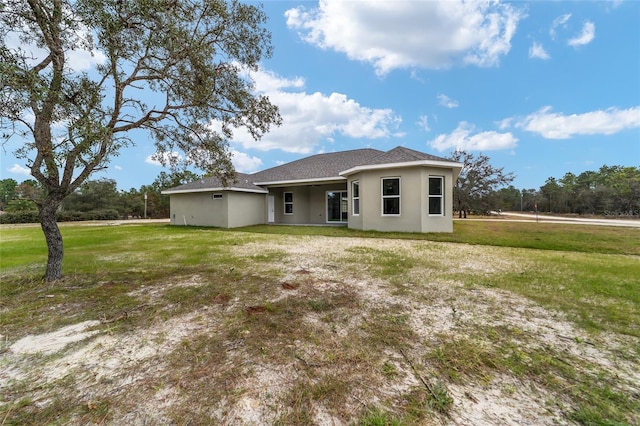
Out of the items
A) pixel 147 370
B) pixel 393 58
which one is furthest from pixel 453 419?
pixel 393 58

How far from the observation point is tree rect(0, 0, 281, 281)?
3545 millimetres

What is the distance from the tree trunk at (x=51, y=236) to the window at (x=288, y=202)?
12924 mm

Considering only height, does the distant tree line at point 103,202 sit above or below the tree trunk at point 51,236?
above

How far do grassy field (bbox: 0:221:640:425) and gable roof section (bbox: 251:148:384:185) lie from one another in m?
10.1

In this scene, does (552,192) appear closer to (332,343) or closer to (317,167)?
(317,167)

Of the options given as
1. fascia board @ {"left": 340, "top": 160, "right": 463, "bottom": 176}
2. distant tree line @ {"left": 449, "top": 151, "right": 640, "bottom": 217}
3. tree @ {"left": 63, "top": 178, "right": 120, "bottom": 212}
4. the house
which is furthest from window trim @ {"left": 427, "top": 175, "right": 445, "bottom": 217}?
tree @ {"left": 63, "top": 178, "right": 120, "bottom": 212}

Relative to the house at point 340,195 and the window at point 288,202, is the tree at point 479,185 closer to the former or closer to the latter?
the house at point 340,195

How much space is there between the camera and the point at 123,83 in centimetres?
462

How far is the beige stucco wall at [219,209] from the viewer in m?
14.7

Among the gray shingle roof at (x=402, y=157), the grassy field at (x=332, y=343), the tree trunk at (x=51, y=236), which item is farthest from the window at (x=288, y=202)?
the tree trunk at (x=51, y=236)

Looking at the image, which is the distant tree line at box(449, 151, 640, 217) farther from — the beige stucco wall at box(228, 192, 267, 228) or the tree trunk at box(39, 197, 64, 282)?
the tree trunk at box(39, 197, 64, 282)

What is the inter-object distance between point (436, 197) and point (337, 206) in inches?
257

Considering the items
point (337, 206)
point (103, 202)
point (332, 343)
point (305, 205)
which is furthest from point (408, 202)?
point (103, 202)

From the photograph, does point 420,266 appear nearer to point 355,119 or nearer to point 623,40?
point 623,40
